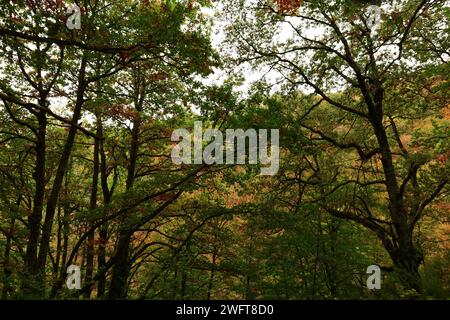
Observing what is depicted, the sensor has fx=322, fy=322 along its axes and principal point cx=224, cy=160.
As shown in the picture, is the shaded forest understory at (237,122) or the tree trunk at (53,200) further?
the tree trunk at (53,200)

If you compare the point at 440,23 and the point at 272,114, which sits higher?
the point at 440,23

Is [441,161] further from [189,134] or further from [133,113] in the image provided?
[133,113]

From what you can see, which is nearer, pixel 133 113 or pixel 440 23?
pixel 440 23

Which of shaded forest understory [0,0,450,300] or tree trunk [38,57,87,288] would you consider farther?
tree trunk [38,57,87,288]

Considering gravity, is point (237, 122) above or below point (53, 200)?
above

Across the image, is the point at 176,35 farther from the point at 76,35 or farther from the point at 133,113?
the point at 133,113

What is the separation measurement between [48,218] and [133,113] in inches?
180

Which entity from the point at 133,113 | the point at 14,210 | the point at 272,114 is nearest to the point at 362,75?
the point at 272,114

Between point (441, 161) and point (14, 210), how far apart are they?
14941mm

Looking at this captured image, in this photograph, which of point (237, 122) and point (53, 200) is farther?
point (53, 200)
